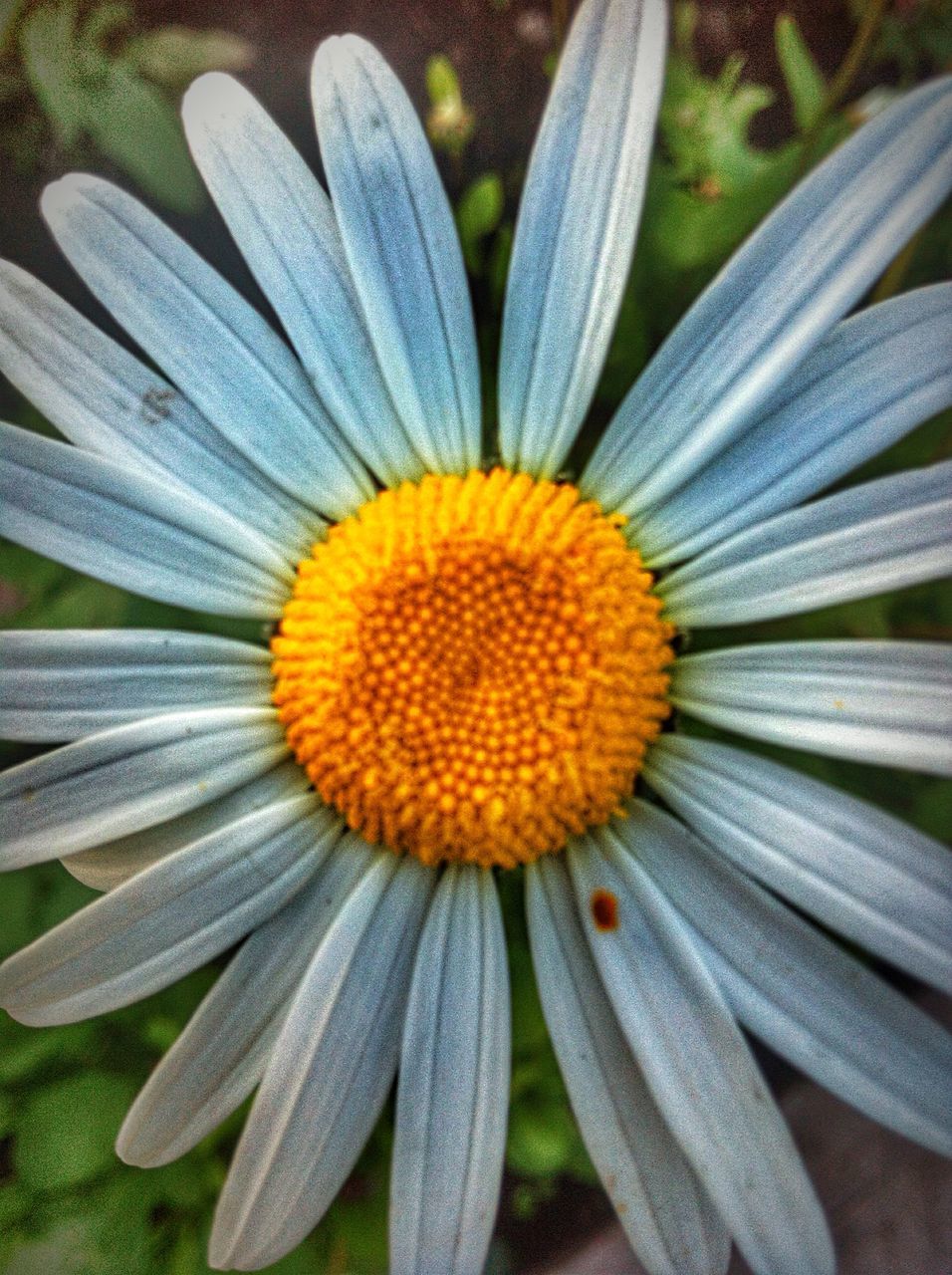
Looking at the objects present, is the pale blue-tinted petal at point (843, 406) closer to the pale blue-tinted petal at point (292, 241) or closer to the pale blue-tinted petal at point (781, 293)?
the pale blue-tinted petal at point (781, 293)

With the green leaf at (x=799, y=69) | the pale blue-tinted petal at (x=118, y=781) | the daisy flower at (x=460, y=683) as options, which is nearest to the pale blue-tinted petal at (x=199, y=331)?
the daisy flower at (x=460, y=683)

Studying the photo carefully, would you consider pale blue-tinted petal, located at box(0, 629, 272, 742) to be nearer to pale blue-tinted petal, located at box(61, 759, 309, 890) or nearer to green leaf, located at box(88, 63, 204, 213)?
pale blue-tinted petal, located at box(61, 759, 309, 890)

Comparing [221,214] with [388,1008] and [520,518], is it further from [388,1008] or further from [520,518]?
[388,1008]

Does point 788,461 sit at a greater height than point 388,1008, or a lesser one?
greater

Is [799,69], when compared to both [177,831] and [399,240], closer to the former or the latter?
[399,240]

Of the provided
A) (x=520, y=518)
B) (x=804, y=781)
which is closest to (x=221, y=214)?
(x=520, y=518)

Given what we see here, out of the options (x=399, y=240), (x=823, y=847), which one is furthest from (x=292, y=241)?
(x=823, y=847)
